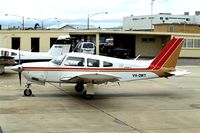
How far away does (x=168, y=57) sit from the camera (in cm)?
1791

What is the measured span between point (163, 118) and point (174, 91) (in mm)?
7032

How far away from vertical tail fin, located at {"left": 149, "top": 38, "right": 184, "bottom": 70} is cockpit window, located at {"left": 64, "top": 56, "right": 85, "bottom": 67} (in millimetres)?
2895

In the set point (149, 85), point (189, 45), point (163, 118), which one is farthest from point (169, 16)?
point (163, 118)

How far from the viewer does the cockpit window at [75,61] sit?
54.7 ft

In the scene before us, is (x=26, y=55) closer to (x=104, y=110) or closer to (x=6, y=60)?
(x=6, y=60)

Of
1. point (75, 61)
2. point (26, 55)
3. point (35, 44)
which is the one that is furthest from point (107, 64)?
point (35, 44)

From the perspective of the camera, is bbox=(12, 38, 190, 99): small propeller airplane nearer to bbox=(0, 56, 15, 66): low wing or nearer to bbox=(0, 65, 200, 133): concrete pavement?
bbox=(0, 65, 200, 133): concrete pavement

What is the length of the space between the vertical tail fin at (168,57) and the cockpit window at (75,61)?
2.90m

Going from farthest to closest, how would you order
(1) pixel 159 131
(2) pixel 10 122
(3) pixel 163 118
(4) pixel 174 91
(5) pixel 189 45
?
1. (5) pixel 189 45
2. (4) pixel 174 91
3. (3) pixel 163 118
4. (2) pixel 10 122
5. (1) pixel 159 131

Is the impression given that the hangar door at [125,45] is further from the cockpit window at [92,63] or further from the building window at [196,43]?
A: the cockpit window at [92,63]

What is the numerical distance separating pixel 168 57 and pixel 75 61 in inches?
160

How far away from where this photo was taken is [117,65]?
16984 mm

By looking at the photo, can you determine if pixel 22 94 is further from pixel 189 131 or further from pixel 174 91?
pixel 189 131

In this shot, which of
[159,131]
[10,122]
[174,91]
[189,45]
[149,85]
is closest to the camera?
[159,131]
